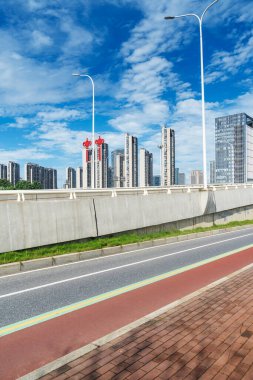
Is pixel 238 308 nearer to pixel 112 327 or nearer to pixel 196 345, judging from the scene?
pixel 196 345

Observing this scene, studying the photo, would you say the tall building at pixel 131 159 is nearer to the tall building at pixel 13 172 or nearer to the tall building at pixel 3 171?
the tall building at pixel 13 172

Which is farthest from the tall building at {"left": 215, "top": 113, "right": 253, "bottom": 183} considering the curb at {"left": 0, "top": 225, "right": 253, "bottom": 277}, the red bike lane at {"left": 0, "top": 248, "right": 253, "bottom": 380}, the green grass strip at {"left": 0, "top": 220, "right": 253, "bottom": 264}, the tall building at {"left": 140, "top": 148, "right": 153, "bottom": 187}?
the red bike lane at {"left": 0, "top": 248, "right": 253, "bottom": 380}

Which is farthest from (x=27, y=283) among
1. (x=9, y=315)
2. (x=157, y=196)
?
(x=157, y=196)

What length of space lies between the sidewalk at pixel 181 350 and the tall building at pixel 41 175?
10460 cm

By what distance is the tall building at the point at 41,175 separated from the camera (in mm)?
108000

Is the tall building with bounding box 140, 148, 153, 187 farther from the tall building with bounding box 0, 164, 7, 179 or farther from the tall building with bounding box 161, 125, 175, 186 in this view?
the tall building with bounding box 0, 164, 7, 179

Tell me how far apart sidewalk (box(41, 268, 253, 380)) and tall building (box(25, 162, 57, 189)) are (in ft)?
343

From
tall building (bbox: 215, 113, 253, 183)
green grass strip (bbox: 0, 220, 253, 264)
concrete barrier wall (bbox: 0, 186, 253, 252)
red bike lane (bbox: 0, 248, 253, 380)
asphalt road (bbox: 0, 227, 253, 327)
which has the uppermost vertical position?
tall building (bbox: 215, 113, 253, 183)

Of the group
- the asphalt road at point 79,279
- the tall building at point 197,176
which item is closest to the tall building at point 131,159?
the asphalt road at point 79,279

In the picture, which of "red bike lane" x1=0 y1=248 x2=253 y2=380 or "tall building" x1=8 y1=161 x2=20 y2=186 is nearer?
"red bike lane" x1=0 y1=248 x2=253 y2=380

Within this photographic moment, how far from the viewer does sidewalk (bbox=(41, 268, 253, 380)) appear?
145 inches

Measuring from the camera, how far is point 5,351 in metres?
4.61

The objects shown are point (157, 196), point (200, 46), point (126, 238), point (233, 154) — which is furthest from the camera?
point (233, 154)

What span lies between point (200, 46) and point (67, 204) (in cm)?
1622
